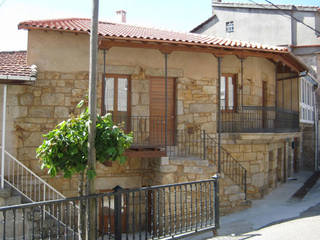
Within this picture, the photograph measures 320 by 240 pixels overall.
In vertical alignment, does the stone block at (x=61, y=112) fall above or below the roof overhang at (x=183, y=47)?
below

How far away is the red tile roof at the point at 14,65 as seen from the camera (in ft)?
26.6

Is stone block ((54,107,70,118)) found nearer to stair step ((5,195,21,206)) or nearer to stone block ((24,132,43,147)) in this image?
stone block ((24,132,43,147))

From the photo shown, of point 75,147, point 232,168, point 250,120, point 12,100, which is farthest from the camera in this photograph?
point 250,120

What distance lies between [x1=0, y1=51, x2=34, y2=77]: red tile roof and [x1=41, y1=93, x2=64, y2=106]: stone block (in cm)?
78

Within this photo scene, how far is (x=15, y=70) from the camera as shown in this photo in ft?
27.4

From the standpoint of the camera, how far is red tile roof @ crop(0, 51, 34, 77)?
26.6 ft

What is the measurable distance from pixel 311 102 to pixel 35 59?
1523 centimetres

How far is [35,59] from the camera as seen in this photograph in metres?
9.01

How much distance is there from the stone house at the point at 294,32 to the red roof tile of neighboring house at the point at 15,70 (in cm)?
1314

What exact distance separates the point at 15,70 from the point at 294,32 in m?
15.2

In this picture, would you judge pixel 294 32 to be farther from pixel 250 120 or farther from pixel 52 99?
pixel 52 99

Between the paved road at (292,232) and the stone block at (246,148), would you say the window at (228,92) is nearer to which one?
the stone block at (246,148)

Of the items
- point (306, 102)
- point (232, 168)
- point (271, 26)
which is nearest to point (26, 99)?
point (232, 168)

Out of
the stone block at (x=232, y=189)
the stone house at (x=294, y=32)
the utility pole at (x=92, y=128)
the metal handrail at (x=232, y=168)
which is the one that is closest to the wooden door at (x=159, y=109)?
the metal handrail at (x=232, y=168)
